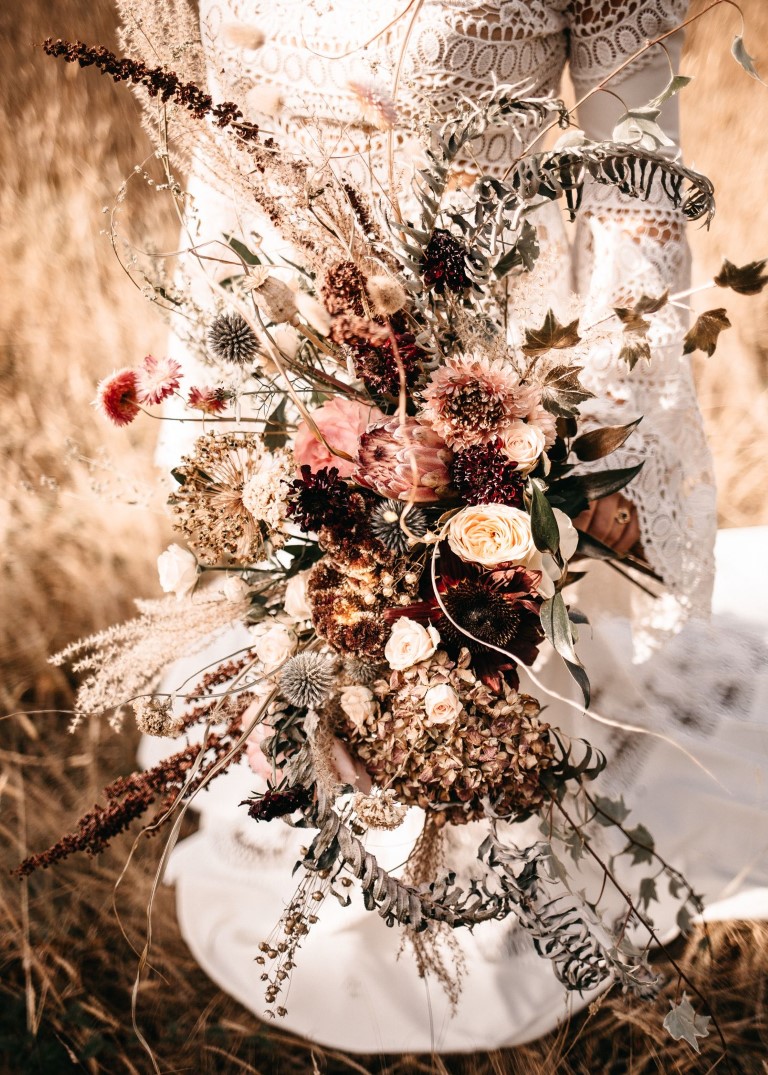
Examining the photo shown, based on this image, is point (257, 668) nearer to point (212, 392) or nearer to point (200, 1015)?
point (212, 392)

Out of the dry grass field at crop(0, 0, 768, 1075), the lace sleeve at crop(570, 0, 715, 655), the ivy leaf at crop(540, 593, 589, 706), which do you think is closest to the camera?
the ivy leaf at crop(540, 593, 589, 706)

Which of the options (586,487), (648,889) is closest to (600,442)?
(586,487)

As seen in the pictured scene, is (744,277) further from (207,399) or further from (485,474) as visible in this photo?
(207,399)

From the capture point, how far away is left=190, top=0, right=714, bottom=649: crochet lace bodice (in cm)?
84

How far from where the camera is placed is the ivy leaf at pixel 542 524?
557 millimetres

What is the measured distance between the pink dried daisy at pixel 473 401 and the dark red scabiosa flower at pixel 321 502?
86mm

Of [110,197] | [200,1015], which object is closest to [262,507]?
[200,1015]

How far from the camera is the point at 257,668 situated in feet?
2.61

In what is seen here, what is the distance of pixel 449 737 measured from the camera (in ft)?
2.00

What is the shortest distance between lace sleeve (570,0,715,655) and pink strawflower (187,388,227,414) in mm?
395

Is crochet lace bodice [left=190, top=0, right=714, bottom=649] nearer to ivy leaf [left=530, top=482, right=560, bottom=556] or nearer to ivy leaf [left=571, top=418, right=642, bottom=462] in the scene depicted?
ivy leaf [left=571, top=418, right=642, bottom=462]

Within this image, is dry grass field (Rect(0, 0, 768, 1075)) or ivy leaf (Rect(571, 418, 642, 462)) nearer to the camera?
ivy leaf (Rect(571, 418, 642, 462))

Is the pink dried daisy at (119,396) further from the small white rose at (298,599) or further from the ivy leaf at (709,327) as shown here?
the ivy leaf at (709,327)

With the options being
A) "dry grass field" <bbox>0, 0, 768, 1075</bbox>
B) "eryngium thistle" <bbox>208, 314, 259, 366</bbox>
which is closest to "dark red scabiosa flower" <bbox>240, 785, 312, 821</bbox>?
"eryngium thistle" <bbox>208, 314, 259, 366</bbox>
